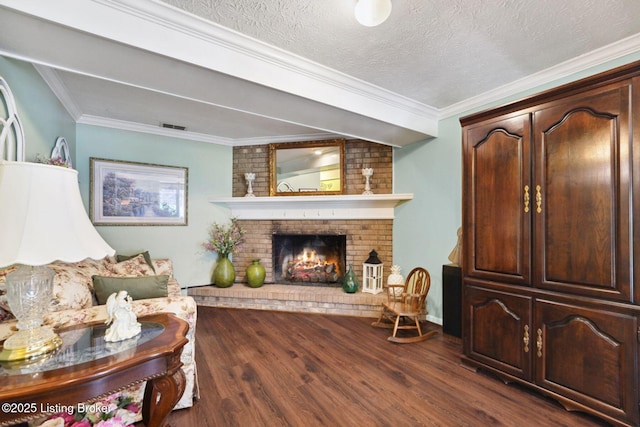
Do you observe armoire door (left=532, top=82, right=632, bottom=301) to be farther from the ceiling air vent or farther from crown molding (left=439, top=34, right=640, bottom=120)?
the ceiling air vent

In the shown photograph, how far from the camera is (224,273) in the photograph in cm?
409

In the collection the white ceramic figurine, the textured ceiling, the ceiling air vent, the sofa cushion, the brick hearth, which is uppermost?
the textured ceiling


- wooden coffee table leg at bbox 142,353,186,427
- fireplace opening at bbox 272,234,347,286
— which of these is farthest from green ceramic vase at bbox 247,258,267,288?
wooden coffee table leg at bbox 142,353,186,427

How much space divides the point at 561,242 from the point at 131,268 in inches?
152

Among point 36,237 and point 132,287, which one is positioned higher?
point 36,237

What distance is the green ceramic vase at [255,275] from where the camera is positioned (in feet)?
13.4

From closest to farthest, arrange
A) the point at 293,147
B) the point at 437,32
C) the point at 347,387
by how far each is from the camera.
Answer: the point at 437,32, the point at 347,387, the point at 293,147

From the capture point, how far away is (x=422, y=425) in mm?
1657

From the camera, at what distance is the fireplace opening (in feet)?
14.1

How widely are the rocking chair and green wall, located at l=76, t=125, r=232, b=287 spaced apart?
2727 mm

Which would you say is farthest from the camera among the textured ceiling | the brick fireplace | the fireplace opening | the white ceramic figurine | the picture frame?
the fireplace opening

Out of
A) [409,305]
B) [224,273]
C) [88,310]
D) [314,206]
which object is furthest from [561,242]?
[224,273]

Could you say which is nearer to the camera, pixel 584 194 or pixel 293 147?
pixel 584 194

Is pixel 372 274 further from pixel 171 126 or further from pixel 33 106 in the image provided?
pixel 33 106
